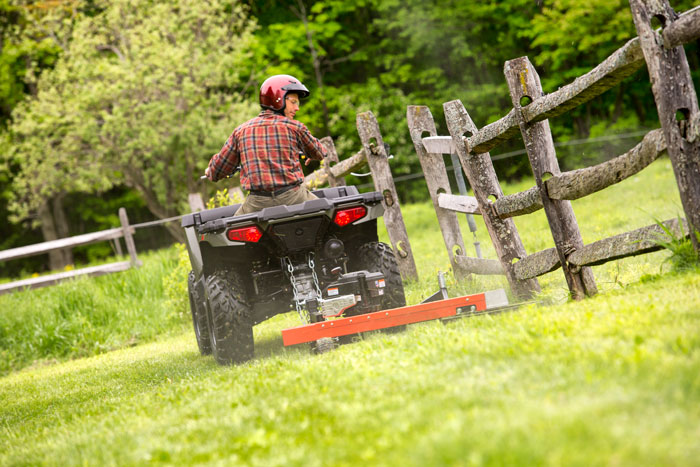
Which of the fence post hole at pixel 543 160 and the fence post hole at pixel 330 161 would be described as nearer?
the fence post hole at pixel 543 160


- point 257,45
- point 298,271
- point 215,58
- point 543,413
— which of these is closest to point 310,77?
point 257,45

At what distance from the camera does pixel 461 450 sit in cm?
258

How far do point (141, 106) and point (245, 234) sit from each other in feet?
47.3

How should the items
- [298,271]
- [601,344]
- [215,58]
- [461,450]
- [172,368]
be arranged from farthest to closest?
[215,58], [172,368], [298,271], [601,344], [461,450]

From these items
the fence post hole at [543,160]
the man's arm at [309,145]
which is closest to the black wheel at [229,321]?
the man's arm at [309,145]

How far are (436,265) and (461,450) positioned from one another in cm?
752

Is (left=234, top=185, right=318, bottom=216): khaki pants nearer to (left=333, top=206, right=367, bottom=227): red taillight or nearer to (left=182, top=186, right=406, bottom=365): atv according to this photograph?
(left=182, top=186, right=406, bottom=365): atv

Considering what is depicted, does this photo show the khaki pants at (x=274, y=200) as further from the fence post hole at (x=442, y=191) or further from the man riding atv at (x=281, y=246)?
the fence post hole at (x=442, y=191)

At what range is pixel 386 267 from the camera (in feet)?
21.0

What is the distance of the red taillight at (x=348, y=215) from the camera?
6000mm

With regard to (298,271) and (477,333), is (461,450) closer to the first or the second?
(477,333)

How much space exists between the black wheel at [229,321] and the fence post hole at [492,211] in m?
2.18

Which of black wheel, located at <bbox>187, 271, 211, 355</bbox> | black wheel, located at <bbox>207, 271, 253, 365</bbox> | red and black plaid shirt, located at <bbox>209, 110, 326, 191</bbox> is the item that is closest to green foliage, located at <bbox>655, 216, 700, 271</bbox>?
red and black plaid shirt, located at <bbox>209, 110, 326, 191</bbox>

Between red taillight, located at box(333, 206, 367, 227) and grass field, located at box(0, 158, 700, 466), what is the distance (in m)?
0.98
